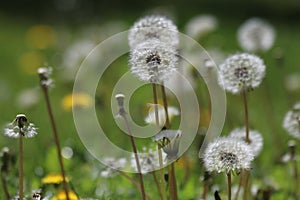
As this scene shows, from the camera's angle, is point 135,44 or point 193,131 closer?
point 135,44

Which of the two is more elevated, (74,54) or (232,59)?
(74,54)

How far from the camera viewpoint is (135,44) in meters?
2.02

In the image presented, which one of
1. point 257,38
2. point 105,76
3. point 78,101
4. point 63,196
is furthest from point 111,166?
point 105,76

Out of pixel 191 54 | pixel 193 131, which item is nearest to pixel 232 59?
pixel 193 131

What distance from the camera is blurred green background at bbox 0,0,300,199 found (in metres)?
2.77

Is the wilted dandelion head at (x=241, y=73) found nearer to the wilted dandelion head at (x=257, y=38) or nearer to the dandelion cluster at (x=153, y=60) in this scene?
the dandelion cluster at (x=153, y=60)

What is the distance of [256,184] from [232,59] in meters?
0.75

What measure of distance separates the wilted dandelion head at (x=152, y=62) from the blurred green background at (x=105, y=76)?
26cm

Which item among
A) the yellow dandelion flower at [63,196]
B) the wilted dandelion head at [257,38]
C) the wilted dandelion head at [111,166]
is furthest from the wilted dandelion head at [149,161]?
the wilted dandelion head at [257,38]

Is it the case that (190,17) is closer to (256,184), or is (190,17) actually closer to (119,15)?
(119,15)

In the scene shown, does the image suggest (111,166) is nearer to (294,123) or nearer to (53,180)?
(53,180)

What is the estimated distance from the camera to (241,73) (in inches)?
78.3

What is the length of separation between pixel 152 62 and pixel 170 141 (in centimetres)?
22

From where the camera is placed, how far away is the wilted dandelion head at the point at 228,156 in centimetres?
171
